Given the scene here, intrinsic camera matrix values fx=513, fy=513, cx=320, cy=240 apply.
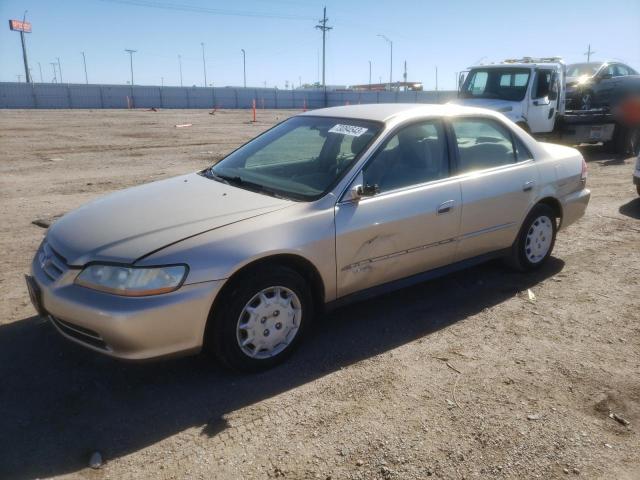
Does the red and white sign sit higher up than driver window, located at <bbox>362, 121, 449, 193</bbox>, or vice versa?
the red and white sign

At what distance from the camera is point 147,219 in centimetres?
322

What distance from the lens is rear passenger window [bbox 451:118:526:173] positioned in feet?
13.9

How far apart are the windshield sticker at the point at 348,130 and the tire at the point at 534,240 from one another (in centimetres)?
190

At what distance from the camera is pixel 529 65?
1166 cm

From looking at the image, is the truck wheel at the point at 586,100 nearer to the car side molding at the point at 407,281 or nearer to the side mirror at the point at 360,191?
the car side molding at the point at 407,281

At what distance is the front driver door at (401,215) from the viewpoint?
348 centimetres

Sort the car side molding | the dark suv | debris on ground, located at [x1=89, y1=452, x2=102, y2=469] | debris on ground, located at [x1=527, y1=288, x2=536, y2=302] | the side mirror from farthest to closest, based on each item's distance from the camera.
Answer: the dark suv < debris on ground, located at [x1=527, y1=288, x2=536, y2=302] < the car side molding < the side mirror < debris on ground, located at [x1=89, y1=452, x2=102, y2=469]

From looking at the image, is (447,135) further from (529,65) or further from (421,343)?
(529,65)

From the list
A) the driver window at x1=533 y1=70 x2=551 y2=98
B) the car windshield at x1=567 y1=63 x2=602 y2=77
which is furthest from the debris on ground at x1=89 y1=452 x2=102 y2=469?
the car windshield at x1=567 y1=63 x2=602 y2=77

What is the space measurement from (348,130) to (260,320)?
1.66 metres

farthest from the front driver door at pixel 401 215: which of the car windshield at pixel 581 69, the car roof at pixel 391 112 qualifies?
the car windshield at pixel 581 69

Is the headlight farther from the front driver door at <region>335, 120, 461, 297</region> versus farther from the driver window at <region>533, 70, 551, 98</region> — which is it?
the driver window at <region>533, 70, 551, 98</region>

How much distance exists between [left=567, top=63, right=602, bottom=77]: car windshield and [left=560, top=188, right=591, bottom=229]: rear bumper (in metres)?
11.8

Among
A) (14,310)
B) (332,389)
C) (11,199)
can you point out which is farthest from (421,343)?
(11,199)
